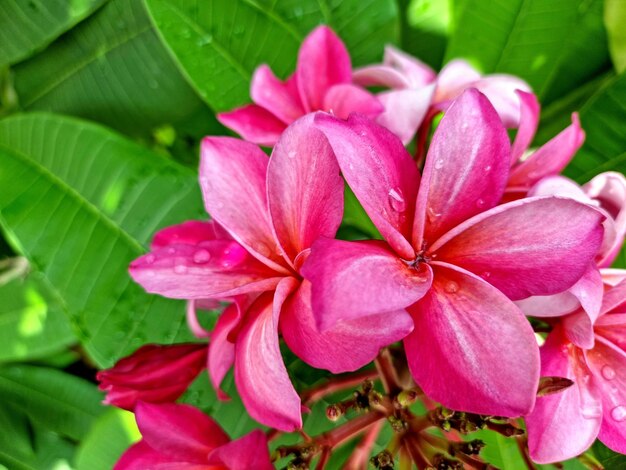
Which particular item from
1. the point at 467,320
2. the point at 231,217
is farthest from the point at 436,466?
the point at 231,217

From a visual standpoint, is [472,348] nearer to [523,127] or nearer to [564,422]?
[564,422]

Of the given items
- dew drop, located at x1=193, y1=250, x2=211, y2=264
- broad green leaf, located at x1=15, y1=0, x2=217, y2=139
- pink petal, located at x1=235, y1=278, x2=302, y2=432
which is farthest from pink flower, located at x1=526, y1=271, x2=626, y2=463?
broad green leaf, located at x1=15, y1=0, x2=217, y2=139

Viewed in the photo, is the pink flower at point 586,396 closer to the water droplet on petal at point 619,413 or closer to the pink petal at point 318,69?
the water droplet on petal at point 619,413

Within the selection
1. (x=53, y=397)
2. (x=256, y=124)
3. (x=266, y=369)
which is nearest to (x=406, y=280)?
(x=266, y=369)

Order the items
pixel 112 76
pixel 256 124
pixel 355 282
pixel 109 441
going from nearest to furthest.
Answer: pixel 355 282 → pixel 256 124 → pixel 109 441 → pixel 112 76

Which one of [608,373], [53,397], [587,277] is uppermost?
[587,277]

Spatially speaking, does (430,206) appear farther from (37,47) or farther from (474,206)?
(37,47)
